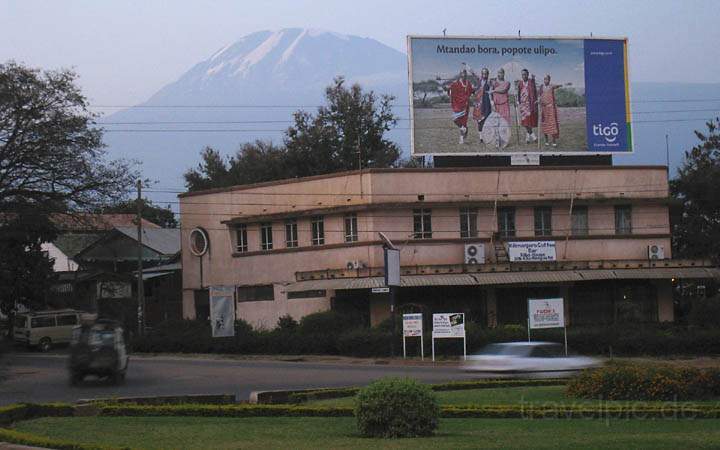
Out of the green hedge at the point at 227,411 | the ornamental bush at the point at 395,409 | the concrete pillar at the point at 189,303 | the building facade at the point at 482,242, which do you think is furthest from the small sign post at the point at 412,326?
the ornamental bush at the point at 395,409

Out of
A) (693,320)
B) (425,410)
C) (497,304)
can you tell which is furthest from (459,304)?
(425,410)

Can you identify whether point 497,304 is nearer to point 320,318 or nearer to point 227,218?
point 320,318

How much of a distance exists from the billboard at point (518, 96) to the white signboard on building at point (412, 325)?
1103 centimetres

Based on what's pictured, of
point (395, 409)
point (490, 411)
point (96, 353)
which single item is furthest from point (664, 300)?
point (395, 409)

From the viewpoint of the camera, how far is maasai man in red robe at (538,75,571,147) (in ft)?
179

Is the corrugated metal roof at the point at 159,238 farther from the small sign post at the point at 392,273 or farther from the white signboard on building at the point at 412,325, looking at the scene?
the white signboard on building at the point at 412,325

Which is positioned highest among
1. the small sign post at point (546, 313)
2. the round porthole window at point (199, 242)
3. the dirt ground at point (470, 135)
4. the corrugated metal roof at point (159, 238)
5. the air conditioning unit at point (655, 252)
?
the dirt ground at point (470, 135)

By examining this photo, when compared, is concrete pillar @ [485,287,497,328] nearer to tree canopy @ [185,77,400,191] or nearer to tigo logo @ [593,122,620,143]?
tigo logo @ [593,122,620,143]

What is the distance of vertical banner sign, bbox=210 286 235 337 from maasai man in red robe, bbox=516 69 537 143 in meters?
18.2

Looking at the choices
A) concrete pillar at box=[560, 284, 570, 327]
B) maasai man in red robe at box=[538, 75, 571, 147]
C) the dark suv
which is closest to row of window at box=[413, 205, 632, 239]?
concrete pillar at box=[560, 284, 570, 327]

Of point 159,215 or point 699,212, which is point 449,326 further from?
point 159,215

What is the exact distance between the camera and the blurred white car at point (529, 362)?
29.8 m

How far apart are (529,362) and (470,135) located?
2579 cm

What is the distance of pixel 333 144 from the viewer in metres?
85.4
